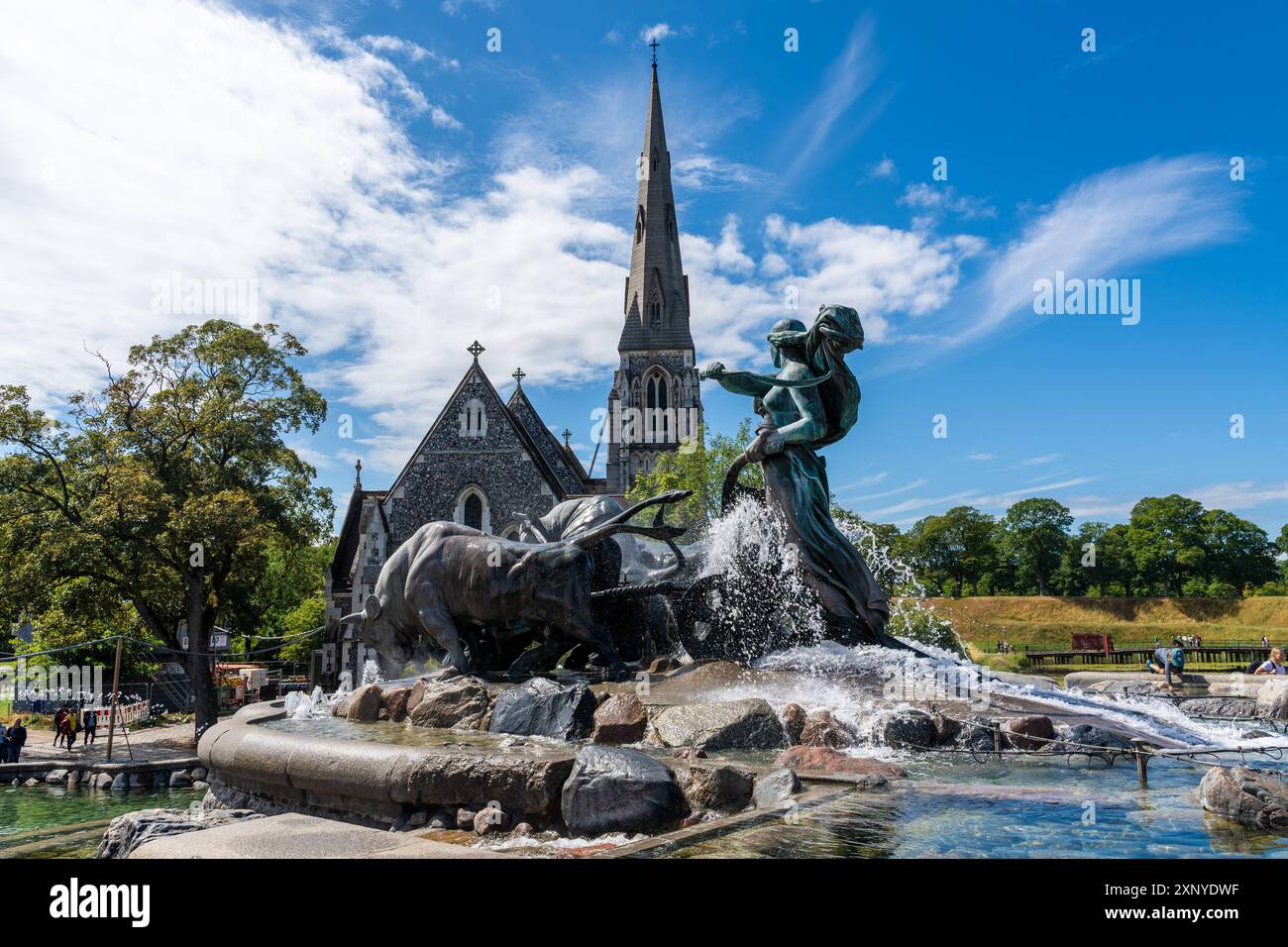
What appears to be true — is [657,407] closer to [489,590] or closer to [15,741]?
[15,741]

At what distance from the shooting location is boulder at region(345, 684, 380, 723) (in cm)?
873

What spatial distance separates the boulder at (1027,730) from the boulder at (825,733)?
48.1 inches

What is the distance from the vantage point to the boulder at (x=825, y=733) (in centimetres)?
714

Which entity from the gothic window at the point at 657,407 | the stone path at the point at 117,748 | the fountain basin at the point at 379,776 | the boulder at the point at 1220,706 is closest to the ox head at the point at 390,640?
the fountain basin at the point at 379,776

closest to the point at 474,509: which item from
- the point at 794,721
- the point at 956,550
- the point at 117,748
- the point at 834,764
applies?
the point at 117,748

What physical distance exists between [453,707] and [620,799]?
354 centimetres

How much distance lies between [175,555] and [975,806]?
21.9 m

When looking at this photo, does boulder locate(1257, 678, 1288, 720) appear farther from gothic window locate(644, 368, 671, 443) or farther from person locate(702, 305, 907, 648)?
gothic window locate(644, 368, 671, 443)

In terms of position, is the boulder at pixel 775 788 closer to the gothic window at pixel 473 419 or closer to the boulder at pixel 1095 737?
the boulder at pixel 1095 737

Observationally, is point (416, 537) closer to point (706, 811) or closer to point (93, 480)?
Answer: point (706, 811)

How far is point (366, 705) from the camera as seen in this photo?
28.8 ft

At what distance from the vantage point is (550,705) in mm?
7367
